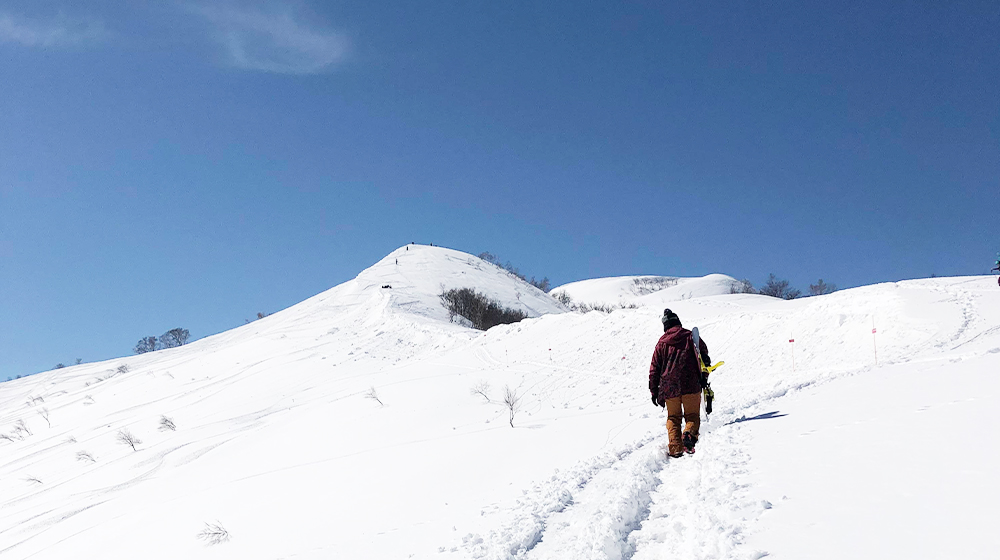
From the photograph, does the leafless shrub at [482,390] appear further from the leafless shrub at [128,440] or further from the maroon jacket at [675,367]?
the leafless shrub at [128,440]

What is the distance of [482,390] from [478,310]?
2493cm

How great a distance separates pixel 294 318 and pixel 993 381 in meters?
40.5

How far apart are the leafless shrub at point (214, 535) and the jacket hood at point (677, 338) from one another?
6.09 m

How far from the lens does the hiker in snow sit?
6641mm

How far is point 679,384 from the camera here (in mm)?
6906

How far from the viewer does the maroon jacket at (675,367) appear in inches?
273

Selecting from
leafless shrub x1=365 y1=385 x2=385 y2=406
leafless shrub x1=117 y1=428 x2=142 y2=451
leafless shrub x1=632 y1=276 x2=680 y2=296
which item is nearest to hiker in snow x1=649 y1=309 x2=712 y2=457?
leafless shrub x1=365 y1=385 x2=385 y2=406

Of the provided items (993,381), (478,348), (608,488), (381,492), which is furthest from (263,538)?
(478,348)

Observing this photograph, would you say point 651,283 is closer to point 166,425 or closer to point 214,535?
point 166,425

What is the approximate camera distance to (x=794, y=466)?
462cm

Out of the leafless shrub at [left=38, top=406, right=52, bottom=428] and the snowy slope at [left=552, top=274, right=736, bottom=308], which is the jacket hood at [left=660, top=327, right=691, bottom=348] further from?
the snowy slope at [left=552, top=274, right=736, bottom=308]

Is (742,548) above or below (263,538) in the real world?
above

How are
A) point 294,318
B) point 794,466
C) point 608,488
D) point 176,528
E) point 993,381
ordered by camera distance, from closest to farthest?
1. point 794,466
2. point 608,488
3. point 993,381
4. point 176,528
5. point 294,318

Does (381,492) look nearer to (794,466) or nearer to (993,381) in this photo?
(794,466)
